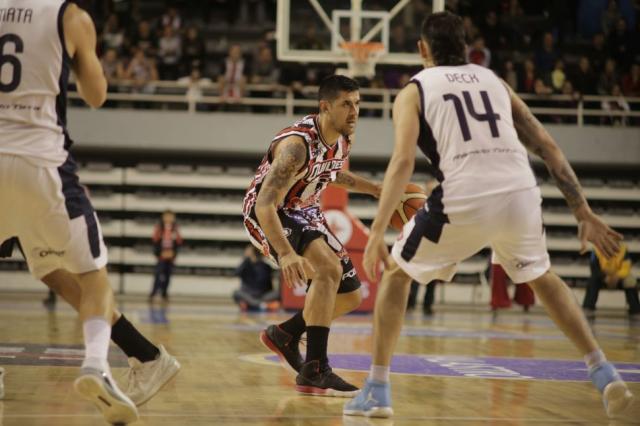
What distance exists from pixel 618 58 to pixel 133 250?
10697mm

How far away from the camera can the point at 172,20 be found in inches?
801

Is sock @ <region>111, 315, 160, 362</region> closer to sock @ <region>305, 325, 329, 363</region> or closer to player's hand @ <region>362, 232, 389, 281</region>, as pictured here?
player's hand @ <region>362, 232, 389, 281</region>

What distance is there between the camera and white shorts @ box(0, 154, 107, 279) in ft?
13.1

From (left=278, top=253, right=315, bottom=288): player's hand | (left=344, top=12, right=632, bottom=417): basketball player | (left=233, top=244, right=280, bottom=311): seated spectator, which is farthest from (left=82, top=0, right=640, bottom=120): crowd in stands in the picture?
(left=344, top=12, right=632, bottom=417): basketball player

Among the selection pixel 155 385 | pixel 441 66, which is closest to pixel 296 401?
pixel 155 385

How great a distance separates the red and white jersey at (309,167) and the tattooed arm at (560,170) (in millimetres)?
1650

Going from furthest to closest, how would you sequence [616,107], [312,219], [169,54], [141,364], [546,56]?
1. [546,56]
2. [616,107]
3. [169,54]
4. [312,219]
5. [141,364]

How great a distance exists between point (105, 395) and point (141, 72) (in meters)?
15.8

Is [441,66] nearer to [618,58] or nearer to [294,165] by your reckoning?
[294,165]

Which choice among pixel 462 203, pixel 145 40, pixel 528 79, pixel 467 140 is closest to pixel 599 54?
pixel 528 79

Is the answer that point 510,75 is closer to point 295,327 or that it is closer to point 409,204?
point 409,204

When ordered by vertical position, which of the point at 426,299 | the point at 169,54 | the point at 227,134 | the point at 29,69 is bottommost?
the point at 426,299

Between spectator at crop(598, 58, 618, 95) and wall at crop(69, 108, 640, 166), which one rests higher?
spectator at crop(598, 58, 618, 95)

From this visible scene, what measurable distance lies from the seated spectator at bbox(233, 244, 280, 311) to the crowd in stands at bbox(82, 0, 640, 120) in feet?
11.7
